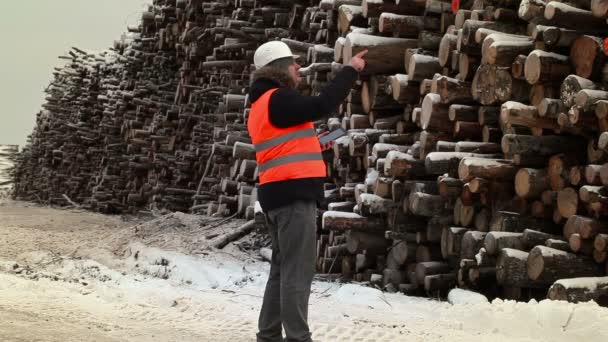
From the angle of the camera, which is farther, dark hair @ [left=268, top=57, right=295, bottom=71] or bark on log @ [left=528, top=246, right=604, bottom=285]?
bark on log @ [left=528, top=246, right=604, bottom=285]

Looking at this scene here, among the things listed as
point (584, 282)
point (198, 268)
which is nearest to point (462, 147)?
point (584, 282)

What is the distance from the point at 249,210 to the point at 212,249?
1095 mm

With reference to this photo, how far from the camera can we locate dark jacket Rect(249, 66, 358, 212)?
12.8ft

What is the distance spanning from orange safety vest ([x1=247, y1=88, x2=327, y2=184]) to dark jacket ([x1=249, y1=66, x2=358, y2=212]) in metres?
0.04

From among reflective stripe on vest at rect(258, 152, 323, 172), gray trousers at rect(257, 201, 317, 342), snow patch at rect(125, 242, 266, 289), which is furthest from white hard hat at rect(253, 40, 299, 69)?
snow patch at rect(125, 242, 266, 289)

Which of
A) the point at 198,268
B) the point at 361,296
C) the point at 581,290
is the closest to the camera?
the point at 581,290

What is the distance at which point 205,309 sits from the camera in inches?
216

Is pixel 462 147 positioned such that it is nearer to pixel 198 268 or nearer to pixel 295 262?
pixel 295 262

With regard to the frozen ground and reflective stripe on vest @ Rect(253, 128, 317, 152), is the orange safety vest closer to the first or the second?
reflective stripe on vest @ Rect(253, 128, 317, 152)

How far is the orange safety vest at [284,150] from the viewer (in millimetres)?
3961

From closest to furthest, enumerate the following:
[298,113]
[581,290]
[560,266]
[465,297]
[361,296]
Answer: [298,113] → [581,290] → [560,266] → [465,297] → [361,296]

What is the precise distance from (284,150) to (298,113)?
0.73 feet

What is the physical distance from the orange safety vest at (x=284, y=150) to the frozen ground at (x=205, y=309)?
122cm

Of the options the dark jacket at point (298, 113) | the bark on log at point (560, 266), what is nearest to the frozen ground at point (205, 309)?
the bark on log at point (560, 266)
